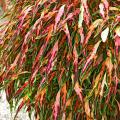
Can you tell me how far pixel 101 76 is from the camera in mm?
1686

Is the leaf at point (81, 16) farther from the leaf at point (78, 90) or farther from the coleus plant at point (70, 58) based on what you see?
the leaf at point (78, 90)

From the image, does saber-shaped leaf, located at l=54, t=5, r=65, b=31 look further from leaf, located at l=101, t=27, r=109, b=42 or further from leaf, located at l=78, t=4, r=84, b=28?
leaf, located at l=101, t=27, r=109, b=42

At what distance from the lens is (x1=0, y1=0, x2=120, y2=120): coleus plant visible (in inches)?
65.7

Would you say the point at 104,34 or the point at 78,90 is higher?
the point at 104,34

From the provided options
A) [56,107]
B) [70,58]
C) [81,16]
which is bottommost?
[56,107]

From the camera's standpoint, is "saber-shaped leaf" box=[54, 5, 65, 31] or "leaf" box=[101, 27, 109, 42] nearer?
"leaf" box=[101, 27, 109, 42]

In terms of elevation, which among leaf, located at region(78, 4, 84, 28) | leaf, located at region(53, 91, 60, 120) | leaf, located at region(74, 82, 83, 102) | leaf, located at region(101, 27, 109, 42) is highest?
leaf, located at region(78, 4, 84, 28)

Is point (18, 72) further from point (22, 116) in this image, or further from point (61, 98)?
point (22, 116)

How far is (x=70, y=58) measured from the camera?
172 cm

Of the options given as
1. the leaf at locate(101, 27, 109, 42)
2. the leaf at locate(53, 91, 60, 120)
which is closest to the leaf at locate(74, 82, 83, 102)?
the leaf at locate(53, 91, 60, 120)

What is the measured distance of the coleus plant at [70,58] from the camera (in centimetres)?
167

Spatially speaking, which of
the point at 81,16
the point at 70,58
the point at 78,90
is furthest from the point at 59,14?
the point at 78,90

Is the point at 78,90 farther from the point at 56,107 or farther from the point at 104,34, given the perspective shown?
the point at 104,34

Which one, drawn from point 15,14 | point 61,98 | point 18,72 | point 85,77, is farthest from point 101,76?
point 15,14
